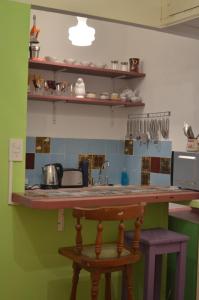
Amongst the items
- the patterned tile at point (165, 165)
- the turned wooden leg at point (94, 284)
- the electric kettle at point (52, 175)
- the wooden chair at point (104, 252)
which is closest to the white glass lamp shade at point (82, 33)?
the electric kettle at point (52, 175)

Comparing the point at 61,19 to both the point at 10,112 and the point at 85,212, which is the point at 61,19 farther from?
the point at 85,212

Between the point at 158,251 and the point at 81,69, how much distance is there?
2463 millimetres

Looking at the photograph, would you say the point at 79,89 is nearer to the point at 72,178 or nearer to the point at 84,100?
the point at 84,100

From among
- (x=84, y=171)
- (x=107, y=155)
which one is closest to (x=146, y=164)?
(x=107, y=155)

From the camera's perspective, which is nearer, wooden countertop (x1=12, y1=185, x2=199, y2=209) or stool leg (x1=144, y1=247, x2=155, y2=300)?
wooden countertop (x1=12, y1=185, x2=199, y2=209)

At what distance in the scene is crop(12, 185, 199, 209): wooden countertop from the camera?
2.42 meters

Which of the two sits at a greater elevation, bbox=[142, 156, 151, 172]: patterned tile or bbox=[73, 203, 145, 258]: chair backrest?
bbox=[142, 156, 151, 172]: patterned tile

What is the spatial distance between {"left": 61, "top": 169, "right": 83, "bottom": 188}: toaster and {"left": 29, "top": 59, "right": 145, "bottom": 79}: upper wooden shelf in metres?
1.06

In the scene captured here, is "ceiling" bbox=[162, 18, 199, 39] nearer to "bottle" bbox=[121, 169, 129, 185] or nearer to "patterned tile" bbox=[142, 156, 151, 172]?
"patterned tile" bbox=[142, 156, 151, 172]

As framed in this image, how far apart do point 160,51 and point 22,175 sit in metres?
2.48

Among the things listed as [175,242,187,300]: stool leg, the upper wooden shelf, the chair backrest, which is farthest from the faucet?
the chair backrest

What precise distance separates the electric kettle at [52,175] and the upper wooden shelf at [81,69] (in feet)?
3.28

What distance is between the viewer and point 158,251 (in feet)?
8.65

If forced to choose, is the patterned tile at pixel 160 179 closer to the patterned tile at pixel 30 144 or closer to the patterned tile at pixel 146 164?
the patterned tile at pixel 146 164
